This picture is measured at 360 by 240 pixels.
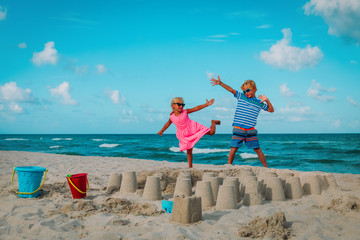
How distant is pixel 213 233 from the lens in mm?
2773

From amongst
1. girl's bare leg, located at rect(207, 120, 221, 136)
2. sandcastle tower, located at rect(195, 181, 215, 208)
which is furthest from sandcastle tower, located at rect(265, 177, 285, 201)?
girl's bare leg, located at rect(207, 120, 221, 136)

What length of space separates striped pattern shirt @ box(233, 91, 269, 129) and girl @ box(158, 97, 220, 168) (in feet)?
1.62

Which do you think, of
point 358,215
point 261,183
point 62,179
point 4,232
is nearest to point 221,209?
point 261,183

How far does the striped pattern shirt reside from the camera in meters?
5.63

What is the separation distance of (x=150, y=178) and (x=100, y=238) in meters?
1.62

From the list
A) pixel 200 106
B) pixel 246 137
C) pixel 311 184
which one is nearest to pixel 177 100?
pixel 200 106

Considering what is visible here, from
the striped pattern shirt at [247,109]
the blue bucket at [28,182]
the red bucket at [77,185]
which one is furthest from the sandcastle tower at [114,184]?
the striped pattern shirt at [247,109]

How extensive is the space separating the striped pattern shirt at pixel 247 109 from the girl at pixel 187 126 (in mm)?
493

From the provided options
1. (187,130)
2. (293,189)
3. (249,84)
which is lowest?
(293,189)

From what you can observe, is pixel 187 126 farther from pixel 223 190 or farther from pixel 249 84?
pixel 223 190

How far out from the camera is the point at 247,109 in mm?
5645

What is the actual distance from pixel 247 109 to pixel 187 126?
1223 millimetres

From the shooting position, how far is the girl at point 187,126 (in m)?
5.85

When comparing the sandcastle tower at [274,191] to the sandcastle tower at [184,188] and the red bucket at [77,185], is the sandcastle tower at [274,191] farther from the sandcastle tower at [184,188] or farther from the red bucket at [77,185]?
the red bucket at [77,185]
